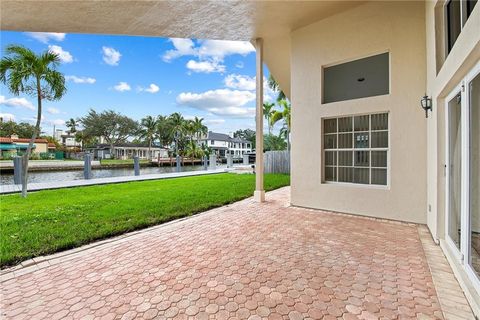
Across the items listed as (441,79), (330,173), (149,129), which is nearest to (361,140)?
(330,173)

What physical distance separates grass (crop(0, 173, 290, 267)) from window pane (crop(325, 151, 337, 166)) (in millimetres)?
2754

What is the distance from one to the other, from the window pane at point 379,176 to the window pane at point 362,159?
0.23 meters

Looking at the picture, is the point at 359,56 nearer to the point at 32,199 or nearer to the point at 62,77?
the point at 62,77

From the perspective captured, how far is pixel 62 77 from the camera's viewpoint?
7.57 metres

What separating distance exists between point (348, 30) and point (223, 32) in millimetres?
3062

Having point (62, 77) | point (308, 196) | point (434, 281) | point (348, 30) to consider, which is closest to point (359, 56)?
point (348, 30)

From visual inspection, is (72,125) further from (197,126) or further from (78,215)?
(78,215)

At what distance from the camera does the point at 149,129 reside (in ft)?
144

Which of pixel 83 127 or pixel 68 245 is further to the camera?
pixel 83 127

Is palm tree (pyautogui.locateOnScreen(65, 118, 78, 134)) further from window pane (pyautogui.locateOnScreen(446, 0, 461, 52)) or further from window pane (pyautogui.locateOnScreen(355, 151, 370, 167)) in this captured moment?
window pane (pyautogui.locateOnScreen(446, 0, 461, 52))

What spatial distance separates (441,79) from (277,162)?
11800mm

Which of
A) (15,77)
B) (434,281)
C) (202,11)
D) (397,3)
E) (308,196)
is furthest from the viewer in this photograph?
(15,77)

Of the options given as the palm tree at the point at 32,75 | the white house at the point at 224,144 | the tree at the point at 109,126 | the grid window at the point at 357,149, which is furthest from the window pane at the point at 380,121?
the tree at the point at 109,126

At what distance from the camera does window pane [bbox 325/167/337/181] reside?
234 inches
